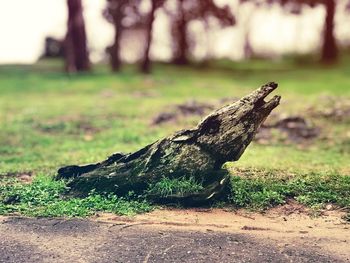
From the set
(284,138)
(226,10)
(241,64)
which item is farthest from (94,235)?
(241,64)

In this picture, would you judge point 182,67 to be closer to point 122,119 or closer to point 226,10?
point 226,10

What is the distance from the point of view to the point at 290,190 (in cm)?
820

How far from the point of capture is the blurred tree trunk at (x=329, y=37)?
96.5 ft

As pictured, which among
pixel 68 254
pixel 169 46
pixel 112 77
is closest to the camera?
pixel 68 254

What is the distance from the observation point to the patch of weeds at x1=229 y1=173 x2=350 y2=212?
7891 mm

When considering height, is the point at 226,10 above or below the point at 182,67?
above

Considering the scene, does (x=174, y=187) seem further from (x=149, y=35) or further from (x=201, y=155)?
(x=149, y=35)

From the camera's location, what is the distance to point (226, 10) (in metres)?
31.3

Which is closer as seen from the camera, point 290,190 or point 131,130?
point 290,190

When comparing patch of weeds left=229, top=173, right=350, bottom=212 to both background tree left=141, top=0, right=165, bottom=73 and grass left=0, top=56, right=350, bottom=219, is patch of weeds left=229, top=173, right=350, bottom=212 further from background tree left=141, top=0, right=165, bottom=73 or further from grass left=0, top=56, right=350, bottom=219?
background tree left=141, top=0, right=165, bottom=73

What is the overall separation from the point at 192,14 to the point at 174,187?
85.4ft

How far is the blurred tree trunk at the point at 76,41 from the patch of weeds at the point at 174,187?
59.2ft

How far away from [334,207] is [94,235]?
332cm

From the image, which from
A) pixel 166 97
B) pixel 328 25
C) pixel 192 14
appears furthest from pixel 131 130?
pixel 192 14
